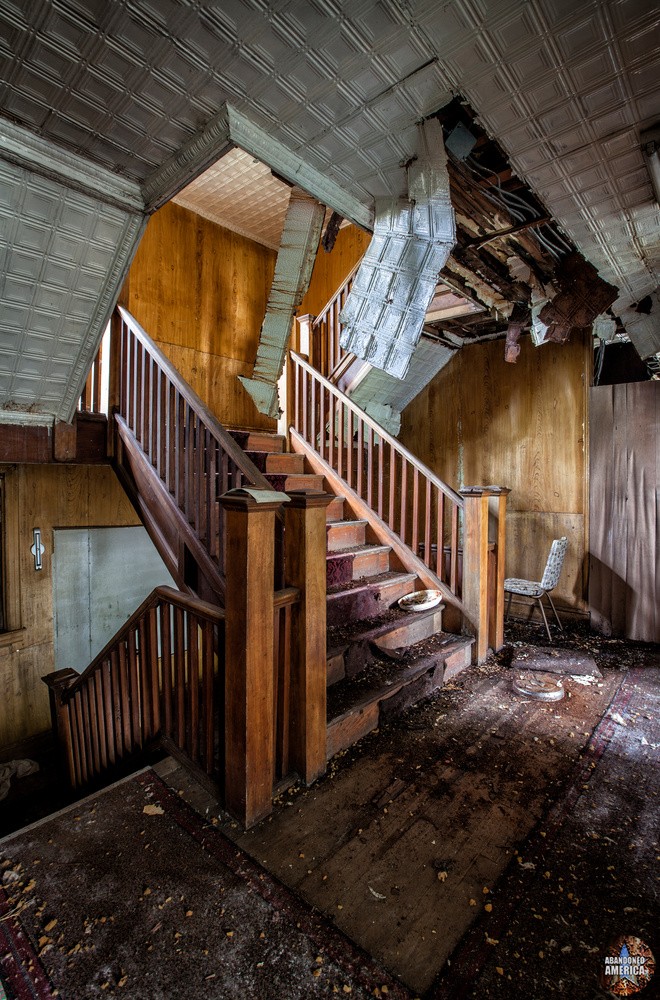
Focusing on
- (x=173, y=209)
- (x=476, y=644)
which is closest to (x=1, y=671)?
(x=476, y=644)

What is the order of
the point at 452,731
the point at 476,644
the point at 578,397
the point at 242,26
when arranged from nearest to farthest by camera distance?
the point at 242,26 → the point at 452,731 → the point at 476,644 → the point at 578,397

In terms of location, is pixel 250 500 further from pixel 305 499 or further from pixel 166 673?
pixel 166 673

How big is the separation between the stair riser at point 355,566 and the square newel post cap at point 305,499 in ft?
4.36

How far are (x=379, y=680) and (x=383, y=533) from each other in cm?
144

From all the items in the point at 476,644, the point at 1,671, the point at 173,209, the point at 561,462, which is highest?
the point at 173,209

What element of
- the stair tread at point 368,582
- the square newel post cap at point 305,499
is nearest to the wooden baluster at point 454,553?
the stair tread at point 368,582

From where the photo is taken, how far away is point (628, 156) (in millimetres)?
2094

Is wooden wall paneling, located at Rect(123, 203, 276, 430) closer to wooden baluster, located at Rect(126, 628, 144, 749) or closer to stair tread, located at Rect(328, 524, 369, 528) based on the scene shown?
stair tread, located at Rect(328, 524, 369, 528)

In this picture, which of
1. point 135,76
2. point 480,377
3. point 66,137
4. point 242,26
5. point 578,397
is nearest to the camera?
point 242,26

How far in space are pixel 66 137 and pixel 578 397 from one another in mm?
4661

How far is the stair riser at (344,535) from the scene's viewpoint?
3696 millimetres

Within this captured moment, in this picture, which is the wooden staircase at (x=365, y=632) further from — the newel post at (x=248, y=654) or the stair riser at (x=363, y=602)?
the newel post at (x=248, y=654)

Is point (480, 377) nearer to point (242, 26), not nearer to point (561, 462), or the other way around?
point (561, 462)
